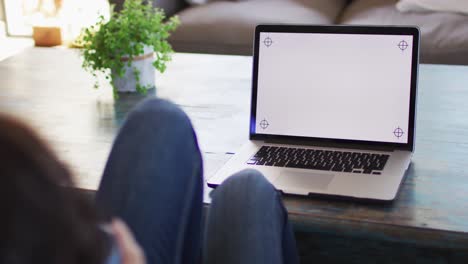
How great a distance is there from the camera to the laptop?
1.27m

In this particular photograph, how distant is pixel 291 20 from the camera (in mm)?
2822

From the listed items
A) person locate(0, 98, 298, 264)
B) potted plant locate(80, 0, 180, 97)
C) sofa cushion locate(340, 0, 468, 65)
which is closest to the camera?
person locate(0, 98, 298, 264)

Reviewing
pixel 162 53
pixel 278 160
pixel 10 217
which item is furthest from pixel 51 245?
pixel 162 53

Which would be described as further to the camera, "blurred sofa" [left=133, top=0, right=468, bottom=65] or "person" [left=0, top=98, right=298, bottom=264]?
"blurred sofa" [left=133, top=0, right=468, bottom=65]

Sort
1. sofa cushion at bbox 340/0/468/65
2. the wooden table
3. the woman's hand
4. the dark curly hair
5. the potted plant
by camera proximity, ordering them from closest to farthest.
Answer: the dark curly hair → the woman's hand → the wooden table → the potted plant → sofa cushion at bbox 340/0/468/65

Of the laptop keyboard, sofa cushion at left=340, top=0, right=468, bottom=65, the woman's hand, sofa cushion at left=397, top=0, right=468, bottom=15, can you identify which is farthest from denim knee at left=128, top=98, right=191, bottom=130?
sofa cushion at left=397, top=0, right=468, bottom=15

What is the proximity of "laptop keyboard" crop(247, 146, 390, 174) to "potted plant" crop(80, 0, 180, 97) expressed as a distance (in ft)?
1.64

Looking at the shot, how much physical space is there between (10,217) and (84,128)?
1.01 metres

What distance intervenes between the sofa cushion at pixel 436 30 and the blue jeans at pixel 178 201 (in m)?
1.66

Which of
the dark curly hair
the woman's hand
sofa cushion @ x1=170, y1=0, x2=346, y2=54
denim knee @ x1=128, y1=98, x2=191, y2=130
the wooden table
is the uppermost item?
the dark curly hair

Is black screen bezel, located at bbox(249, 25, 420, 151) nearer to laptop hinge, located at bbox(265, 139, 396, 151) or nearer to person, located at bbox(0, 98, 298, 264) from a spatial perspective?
laptop hinge, located at bbox(265, 139, 396, 151)

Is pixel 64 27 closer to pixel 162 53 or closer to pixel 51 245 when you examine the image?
pixel 162 53

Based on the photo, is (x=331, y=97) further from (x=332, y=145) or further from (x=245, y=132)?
(x=245, y=132)

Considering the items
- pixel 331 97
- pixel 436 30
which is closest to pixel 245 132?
pixel 331 97
